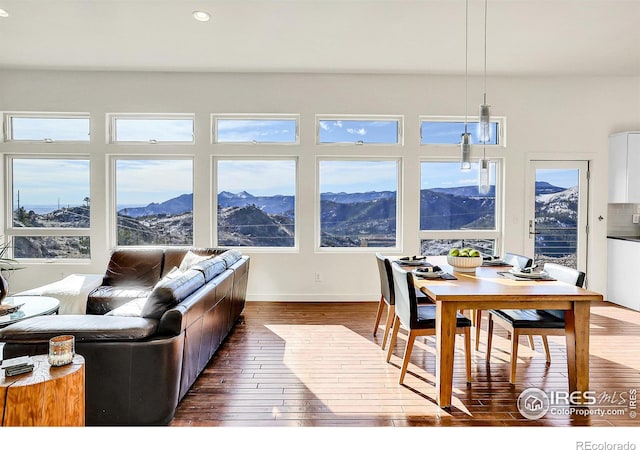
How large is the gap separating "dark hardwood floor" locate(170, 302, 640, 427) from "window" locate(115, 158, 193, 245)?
1.98 meters

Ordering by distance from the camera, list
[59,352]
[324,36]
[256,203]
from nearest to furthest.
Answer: [59,352]
[324,36]
[256,203]

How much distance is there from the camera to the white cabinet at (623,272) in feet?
14.7

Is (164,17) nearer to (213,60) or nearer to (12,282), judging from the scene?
(213,60)

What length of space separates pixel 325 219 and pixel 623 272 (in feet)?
13.0

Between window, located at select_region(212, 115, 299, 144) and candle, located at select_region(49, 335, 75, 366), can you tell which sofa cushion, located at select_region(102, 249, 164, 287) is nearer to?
window, located at select_region(212, 115, 299, 144)

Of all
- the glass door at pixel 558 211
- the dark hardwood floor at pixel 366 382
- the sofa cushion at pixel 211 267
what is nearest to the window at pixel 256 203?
the dark hardwood floor at pixel 366 382

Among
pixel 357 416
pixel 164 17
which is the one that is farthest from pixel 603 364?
pixel 164 17

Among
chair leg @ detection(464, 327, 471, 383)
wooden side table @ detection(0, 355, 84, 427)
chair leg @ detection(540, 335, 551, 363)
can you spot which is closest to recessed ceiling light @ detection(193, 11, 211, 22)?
wooden side table @ detection(0, 355, 84, 427)

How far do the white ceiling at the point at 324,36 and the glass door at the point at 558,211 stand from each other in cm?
129

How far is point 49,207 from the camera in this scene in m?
4.95

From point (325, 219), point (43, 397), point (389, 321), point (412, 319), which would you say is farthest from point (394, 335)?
point (325, 219)

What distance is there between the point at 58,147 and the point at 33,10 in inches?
72.9

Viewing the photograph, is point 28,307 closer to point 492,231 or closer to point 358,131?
point 358,131

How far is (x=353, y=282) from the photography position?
4891 millimetres
